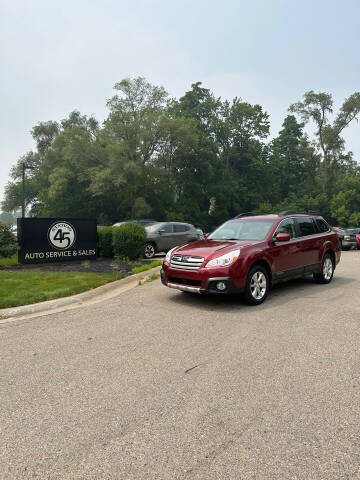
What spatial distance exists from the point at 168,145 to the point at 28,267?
34.1 m

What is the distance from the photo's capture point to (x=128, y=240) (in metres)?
12.4

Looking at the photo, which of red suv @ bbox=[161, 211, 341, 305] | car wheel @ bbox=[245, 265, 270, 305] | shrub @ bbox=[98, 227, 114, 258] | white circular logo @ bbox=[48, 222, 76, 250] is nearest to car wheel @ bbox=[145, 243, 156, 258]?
shrub @ bbox=[98, 227, 114, 258]

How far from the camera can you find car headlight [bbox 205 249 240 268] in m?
6.29

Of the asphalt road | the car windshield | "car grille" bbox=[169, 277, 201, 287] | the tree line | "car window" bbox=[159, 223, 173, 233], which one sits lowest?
the asphalt road

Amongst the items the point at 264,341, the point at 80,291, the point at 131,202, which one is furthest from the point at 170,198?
the point at 264,341

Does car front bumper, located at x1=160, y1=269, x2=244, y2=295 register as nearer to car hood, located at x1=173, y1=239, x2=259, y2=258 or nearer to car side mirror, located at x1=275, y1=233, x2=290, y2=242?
car hood, located at x1=173, y1=239, x2=259, y2=258

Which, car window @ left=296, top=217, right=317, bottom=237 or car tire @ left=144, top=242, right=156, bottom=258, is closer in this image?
car window @ left=296, top=217, right=317, bottom=237

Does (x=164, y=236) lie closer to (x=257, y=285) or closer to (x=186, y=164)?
(x=257, y=285)


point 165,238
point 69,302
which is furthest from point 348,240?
point 69,302

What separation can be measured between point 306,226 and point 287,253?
1.44m

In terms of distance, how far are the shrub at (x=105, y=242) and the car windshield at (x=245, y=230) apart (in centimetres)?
583

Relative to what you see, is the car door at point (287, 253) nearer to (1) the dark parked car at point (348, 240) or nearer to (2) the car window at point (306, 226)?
(2) the car window at point (306, 226)

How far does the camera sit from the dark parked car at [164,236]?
1529cm

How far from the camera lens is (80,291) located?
7.66m
